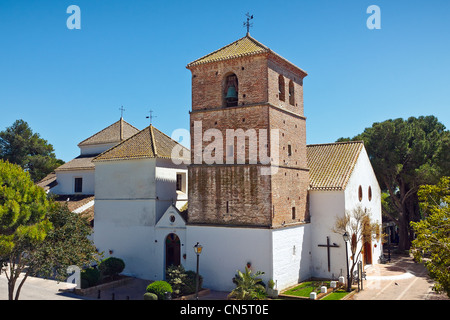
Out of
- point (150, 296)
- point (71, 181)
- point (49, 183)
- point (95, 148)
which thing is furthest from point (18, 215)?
point (49, 183)

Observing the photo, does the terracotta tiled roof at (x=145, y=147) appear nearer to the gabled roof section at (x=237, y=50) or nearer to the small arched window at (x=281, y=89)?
the gabled roof section at (x=237, y=50)

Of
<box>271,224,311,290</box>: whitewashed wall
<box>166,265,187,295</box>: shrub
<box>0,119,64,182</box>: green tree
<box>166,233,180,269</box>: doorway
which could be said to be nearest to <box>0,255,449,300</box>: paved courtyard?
<box>166,265,187,295</box>: shrub

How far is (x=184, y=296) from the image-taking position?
2055 cm

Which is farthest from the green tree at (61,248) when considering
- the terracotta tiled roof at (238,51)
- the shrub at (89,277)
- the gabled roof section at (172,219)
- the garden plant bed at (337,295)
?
the garden plant bed at (337,295)

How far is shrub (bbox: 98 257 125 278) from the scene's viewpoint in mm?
24172

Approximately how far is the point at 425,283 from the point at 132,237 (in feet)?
61.4

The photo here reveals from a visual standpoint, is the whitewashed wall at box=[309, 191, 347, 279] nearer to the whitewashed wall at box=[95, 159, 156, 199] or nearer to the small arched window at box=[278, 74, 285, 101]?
the small arched window at box=[278, 74, 285, 101]

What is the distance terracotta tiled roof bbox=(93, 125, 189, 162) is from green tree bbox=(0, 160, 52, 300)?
9.59 meters

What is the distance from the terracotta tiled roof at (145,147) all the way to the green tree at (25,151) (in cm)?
2822

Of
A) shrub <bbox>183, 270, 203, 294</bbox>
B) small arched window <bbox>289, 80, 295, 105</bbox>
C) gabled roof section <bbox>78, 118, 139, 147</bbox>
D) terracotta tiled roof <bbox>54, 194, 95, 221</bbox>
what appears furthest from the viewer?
gabled roof section <bbox>78, 118, 139, 147</bbox>

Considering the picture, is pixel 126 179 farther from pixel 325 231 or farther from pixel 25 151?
pixel 25 151

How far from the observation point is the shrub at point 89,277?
22172 millimetres
